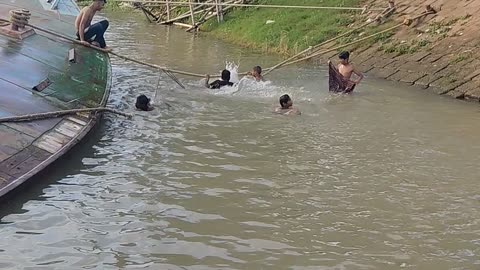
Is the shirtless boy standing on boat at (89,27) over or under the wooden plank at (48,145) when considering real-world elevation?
over

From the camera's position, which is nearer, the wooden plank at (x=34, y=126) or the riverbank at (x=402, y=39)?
the wooden plank at (x=34, y=126)

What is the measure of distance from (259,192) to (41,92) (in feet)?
12.7

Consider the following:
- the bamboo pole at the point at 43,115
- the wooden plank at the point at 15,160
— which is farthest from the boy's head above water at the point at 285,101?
the wooden plank at the point at 15,160

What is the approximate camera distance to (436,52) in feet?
48.2

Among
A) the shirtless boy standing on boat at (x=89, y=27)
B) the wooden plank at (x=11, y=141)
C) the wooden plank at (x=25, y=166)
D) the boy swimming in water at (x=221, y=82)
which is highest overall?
the shirtless boy standing on boat at (x=89, y=27)

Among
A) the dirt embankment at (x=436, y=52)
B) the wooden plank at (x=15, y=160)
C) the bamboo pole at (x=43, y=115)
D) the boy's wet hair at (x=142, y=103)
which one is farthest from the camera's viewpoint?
the dirt embankment at (x=436, y=52)

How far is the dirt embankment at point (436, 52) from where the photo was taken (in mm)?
13518

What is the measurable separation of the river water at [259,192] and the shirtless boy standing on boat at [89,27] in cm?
129

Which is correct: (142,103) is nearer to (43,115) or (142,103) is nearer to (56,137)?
(43,115)

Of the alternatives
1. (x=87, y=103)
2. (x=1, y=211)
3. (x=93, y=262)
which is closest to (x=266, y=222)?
(x=93, y=262)

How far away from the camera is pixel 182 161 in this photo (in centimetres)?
889

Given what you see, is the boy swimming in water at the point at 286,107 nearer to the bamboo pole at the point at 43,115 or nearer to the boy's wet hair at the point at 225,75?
the boy's wet hair at the point at 225,75

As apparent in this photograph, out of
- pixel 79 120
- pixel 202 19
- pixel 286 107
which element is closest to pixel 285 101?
pixel 286 107

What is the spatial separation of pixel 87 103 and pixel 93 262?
4734 millimetres
